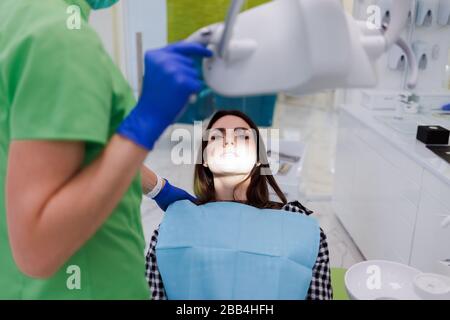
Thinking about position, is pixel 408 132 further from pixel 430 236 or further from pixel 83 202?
pixel 83 202

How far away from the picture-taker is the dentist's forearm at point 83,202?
0.55 m

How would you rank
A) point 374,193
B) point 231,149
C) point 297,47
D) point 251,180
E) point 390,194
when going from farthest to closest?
point 374,193 → point 390,194 → point 251,180 → point 231,149 → point 297,47

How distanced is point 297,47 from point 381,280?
99cm

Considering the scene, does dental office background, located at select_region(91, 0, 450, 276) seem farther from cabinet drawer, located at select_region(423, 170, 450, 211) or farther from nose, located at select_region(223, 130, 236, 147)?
nose, located at select_region(223, 130, 236, 147)

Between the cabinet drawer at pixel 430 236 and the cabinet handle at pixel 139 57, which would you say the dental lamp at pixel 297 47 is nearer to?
the cabinet handle at pixel 139 57

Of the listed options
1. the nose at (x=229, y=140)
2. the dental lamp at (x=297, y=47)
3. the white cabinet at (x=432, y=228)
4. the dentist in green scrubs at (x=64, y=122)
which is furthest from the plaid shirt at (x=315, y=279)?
the dental lamp at (x=297, y=47)

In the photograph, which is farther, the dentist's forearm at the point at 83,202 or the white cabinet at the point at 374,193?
the white cabinet at the point at 374,193

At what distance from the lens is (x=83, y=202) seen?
56 centimetres

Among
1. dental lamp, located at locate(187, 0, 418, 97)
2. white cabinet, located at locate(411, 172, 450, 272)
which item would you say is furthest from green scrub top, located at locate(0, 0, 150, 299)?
white cabinet, located at locate(411, 172, 450, 272)

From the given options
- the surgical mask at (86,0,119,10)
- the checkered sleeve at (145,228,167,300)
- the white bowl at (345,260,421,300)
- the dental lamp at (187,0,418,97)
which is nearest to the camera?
the dental lamp at (187,0,418,97)

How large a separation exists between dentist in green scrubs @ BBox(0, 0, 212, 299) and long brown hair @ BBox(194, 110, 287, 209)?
88cm

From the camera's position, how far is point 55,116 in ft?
1.78

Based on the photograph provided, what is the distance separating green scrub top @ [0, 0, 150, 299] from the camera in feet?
1.79

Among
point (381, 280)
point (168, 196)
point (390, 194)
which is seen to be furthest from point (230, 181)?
point (390, 194)
